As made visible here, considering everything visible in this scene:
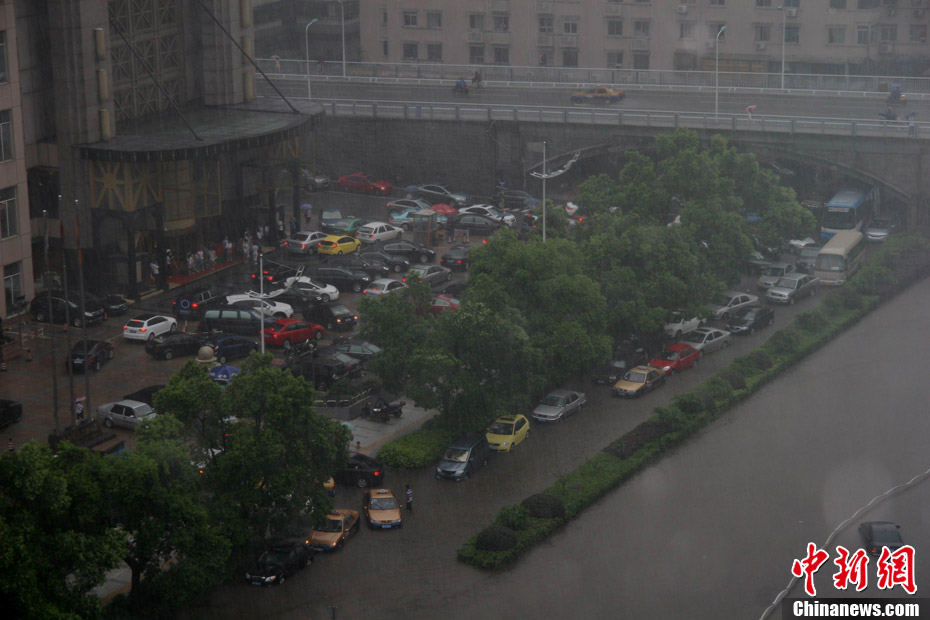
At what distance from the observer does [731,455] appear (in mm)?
42031

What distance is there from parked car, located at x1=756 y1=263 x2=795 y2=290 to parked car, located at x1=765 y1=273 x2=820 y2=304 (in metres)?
1.04

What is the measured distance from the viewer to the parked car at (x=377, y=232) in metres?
65.1

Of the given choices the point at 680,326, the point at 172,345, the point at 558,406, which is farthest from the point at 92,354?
the point at 680,326

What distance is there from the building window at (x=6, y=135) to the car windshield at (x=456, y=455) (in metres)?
24.0

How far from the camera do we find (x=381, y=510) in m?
36.6

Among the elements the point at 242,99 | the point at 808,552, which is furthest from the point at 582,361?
the point at 242,99

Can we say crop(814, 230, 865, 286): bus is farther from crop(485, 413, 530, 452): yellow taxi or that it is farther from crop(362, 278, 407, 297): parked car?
crop(485, 413, 530, 452): yellow taxi

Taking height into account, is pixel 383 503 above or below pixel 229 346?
below

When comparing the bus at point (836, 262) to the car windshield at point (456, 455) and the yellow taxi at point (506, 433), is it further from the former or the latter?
the car windshield at point (456, 455)

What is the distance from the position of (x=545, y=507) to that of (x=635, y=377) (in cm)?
1195

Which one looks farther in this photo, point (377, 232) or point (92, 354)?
point (377, 232)

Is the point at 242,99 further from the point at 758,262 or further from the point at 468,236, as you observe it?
the point at 758,262

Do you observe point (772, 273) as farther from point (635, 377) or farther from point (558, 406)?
point (558, 406)

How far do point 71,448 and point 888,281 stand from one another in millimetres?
40741
